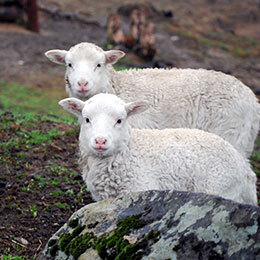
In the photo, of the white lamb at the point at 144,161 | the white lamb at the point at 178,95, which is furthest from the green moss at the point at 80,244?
the white lamb at the point at 178,95

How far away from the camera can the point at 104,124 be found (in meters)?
5.60

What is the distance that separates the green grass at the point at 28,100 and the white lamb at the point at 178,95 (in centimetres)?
400

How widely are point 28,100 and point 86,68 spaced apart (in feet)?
20.0

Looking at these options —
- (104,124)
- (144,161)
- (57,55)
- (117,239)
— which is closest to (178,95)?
(57,55)

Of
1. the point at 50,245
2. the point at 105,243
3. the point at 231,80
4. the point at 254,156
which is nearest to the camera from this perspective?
the point at 105,243

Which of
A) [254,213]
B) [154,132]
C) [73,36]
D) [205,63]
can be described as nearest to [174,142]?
[154,132]

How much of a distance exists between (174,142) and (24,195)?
7.50 ft

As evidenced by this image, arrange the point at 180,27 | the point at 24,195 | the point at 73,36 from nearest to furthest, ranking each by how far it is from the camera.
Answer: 1. the point at 24,195
2. the point at 73,36
3. the point at 180,27

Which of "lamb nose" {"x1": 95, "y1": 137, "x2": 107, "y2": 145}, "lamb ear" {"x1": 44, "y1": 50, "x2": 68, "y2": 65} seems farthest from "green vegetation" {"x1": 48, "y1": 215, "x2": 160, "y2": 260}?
"lamb ear" {"x1": 44, "y1": 50, "x2": 68, "y2": 65}

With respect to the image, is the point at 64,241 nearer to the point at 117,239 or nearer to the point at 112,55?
the point at 117,239

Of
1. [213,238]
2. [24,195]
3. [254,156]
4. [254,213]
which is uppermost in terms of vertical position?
[254,213]

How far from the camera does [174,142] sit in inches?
239

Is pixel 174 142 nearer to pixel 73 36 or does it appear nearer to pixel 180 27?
pixel 73 36

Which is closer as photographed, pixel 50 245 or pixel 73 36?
pixel 50 245
